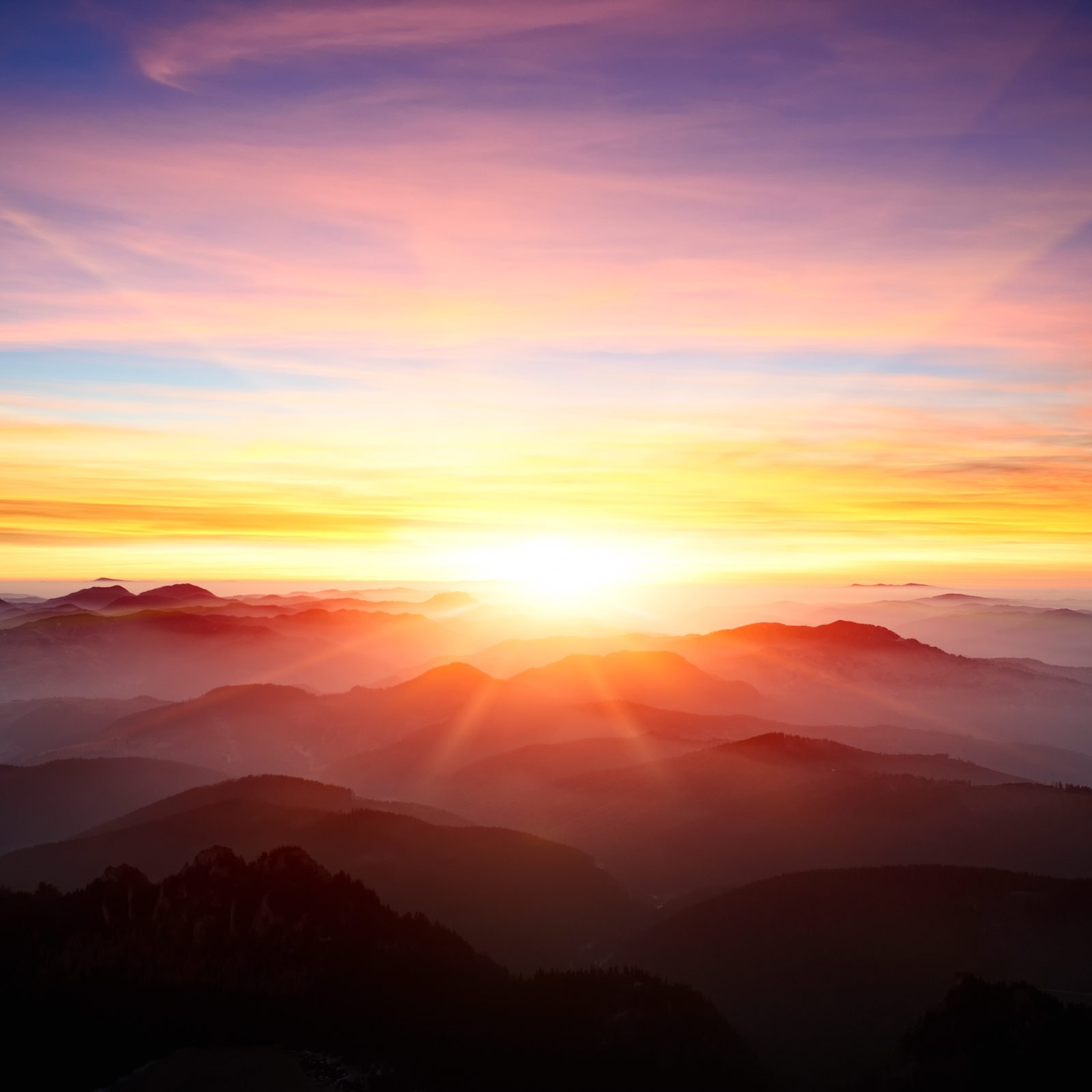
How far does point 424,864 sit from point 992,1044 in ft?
263

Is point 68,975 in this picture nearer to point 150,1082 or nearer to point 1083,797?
point 150,1082

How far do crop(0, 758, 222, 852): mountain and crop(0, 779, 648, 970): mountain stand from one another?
4641 cm

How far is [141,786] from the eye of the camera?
19575cm

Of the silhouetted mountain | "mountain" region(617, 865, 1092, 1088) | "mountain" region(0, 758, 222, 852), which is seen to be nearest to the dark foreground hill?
"mountain" region(617, 865, 1092, 1088)

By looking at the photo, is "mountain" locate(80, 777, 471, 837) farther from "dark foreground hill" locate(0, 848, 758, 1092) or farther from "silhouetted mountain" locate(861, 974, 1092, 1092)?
"silhouetted mountain" locate(861, 974, 1092, 1092)

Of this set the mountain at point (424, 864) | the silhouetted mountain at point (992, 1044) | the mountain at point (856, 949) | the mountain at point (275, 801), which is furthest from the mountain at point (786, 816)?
the silhouetted mountain at point (992, 1044)

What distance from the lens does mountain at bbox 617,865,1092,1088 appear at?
3127 inches

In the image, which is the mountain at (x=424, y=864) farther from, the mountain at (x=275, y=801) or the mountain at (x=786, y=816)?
the mountain at (x=786, y=816)

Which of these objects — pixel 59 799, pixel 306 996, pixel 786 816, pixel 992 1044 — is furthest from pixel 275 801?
pixel 992 1044

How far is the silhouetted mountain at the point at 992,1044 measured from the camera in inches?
2263

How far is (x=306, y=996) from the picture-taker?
216ft

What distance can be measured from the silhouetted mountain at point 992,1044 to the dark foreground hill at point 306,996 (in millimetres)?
15475

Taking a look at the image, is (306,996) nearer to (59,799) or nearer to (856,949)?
(856,949)

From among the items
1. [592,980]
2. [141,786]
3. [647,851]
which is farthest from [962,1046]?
[141,786]
